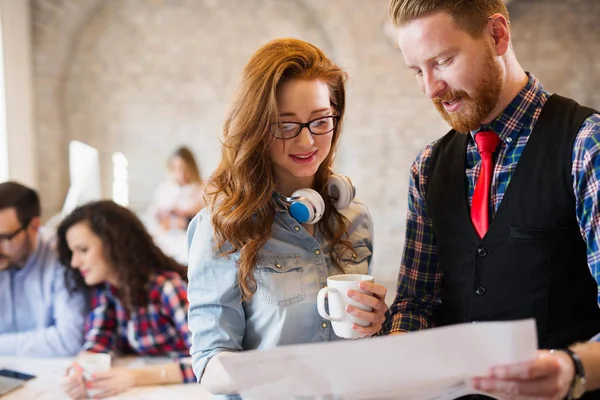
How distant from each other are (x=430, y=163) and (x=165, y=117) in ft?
18.1

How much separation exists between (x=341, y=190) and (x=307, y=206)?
0.15 meters

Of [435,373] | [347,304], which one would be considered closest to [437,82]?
[347,304]

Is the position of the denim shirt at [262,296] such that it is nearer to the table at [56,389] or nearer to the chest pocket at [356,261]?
the chest pocket at [356,261]

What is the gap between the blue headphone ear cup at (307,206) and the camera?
1435 millimetres

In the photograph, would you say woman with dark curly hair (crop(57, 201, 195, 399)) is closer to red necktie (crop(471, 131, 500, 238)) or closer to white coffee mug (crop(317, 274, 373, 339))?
white coffee mug (crop(317, 274, 373, 339))

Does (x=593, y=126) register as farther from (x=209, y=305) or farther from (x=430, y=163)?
(x=209, y=305)

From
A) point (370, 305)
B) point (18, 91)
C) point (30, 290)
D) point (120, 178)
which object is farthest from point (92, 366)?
point (120, 178)

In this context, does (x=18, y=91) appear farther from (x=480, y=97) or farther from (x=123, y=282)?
(x=480, y=97)

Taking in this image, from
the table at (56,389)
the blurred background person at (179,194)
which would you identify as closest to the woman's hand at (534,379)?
the table at (56,389)

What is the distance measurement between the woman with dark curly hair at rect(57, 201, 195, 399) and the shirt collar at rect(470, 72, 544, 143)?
1.52 meters

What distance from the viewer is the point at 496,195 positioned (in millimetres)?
1404

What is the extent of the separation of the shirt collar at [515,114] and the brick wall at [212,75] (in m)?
4.70

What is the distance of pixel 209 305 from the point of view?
140 centimetres

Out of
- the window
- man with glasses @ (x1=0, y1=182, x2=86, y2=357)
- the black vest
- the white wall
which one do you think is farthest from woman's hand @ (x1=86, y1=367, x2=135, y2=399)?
the window
